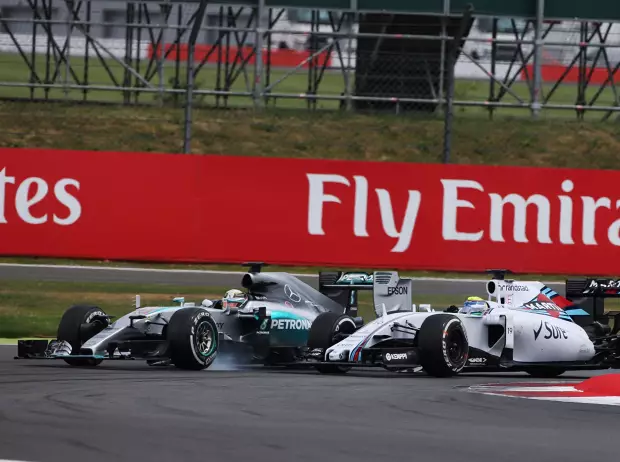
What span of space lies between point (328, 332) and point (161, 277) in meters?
5.38

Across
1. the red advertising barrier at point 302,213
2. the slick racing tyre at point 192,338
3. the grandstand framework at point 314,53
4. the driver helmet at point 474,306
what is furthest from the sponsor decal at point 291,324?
the grandstand framework at point 314,53

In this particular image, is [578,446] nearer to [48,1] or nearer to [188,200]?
[188,200]

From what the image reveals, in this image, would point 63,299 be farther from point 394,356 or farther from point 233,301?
point 394,356

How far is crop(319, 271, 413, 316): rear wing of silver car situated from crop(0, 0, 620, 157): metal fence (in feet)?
18.2

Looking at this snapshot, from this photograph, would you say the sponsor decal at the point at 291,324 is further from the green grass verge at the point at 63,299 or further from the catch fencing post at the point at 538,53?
the catch fencing post at the point at 538,53

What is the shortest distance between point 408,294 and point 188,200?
3.85 meters

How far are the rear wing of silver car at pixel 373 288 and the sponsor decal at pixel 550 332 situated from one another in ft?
4.44

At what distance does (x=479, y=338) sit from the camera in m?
12.6

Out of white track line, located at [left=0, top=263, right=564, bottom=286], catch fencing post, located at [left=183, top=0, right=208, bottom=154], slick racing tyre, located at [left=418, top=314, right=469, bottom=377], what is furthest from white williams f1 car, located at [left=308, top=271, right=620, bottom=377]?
catch fencing post, located at [left=183, top=0, right=208, bottom=154]

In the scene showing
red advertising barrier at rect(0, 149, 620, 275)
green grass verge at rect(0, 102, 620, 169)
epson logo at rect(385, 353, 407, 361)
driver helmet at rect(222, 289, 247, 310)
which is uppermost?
green grass verge at rect(0, 102, 620, 169)

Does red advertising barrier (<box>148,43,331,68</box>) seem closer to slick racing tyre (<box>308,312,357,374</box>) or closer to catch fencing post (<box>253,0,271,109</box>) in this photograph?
catch fencing post (<box>253,0,271,109</box>)

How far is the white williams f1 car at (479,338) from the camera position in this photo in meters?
12.0

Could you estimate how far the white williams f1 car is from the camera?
12.0 metres

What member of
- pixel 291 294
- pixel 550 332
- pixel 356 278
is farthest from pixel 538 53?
pixel 550 332
